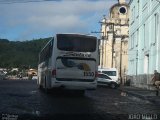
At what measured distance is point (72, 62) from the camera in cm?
2789

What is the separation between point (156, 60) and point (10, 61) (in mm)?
96926

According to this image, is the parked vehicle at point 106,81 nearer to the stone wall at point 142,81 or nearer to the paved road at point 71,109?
the stone wall at point 142,81

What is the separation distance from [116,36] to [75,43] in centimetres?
5890

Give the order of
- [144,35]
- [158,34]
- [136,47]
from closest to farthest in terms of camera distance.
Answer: [158,34] < [144,35] < [136,47]

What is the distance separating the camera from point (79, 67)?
27859 mm

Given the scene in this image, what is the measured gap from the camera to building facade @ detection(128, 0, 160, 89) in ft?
139

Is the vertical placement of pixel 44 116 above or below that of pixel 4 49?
below

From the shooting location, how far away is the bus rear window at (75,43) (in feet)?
91.2

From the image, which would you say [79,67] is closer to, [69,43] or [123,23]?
[69,43]

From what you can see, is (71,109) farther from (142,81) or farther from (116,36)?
(116,36)

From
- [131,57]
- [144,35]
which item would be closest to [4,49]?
[131,57]

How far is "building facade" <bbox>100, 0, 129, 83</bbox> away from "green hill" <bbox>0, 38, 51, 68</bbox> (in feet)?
57.0

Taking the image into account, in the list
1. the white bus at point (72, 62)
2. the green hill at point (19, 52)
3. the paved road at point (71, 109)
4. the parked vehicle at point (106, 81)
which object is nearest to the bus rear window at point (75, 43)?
the white bus at point (72, 62)

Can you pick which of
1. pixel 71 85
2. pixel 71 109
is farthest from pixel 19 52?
pixel 71 109
